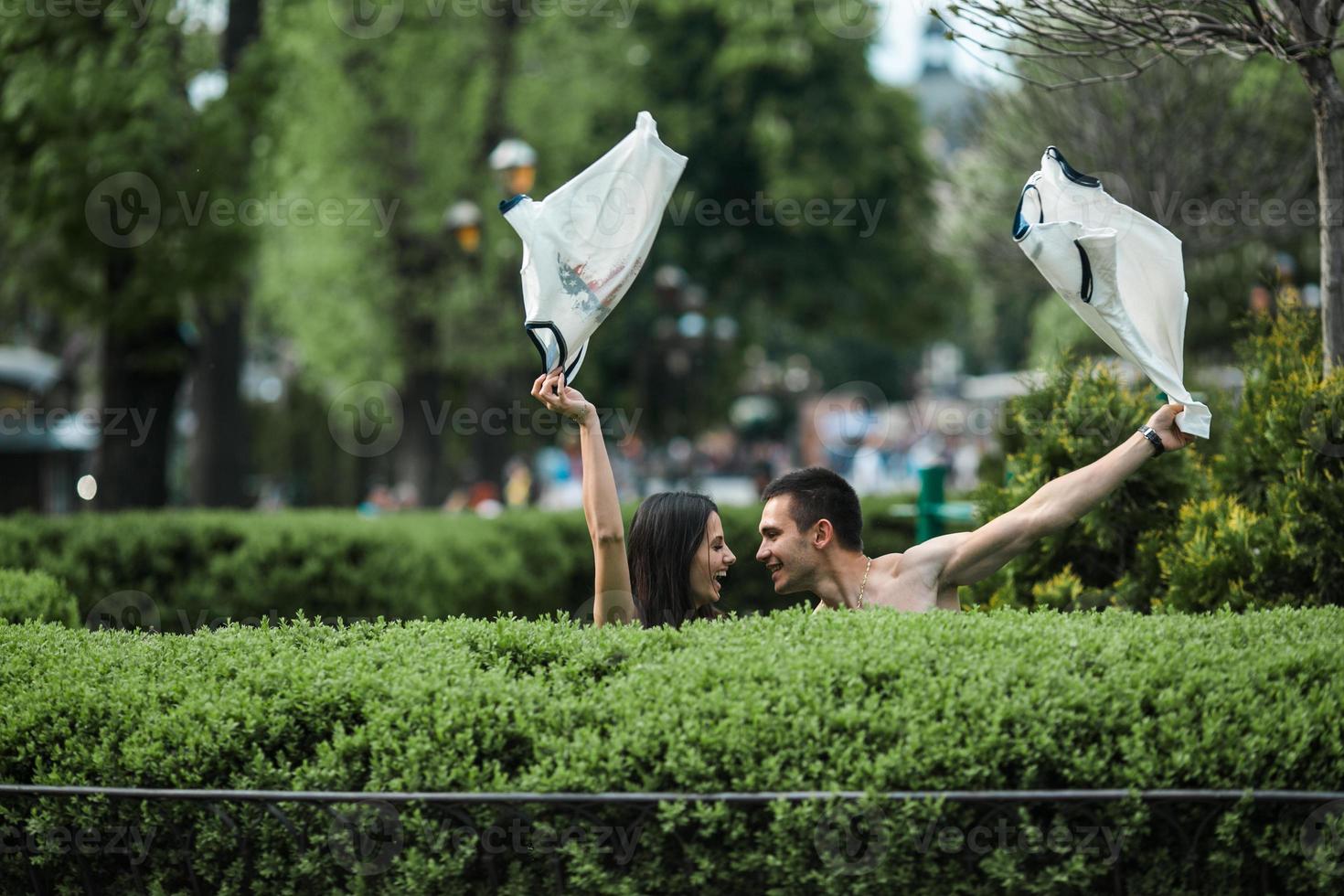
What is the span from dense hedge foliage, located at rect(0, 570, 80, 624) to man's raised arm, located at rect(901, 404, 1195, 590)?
346 cm

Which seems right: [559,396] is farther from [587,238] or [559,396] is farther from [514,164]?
[514,164]

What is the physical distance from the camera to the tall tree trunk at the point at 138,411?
40.9ft

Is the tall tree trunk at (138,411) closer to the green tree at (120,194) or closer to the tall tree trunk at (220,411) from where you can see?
the green tree at (120,194)

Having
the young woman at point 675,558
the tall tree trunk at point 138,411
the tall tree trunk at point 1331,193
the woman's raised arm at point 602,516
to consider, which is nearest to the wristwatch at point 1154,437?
the young woman at point 675,558

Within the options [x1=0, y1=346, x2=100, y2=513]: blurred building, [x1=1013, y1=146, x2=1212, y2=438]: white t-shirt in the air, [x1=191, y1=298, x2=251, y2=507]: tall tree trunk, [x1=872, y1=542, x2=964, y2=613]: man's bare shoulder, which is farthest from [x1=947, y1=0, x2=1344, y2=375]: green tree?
[x1=0, y1=346, x2=100, y2=513]: blurred building

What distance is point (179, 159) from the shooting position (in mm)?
11750

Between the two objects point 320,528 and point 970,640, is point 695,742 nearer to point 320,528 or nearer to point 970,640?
point 970,640

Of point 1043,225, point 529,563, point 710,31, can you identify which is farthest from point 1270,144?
point 710,31

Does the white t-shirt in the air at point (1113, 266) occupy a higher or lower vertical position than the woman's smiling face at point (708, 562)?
higher

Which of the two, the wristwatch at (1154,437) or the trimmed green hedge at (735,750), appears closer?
the trimmed green hedge at (735,750)

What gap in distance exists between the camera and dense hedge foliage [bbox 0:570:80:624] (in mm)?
5848

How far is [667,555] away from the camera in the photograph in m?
4.63

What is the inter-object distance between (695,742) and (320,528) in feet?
26.6

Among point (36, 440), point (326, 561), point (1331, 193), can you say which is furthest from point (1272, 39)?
point (36, 440)
